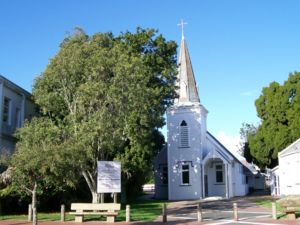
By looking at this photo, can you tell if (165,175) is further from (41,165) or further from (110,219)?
(41,165)

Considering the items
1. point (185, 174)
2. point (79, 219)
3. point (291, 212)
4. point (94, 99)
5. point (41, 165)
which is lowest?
point (79, 219)

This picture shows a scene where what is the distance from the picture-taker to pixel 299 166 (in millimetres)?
35469

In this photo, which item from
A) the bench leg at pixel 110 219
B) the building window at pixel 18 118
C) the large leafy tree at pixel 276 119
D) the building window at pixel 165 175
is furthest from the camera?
the large leafy tree at pixel 276 119

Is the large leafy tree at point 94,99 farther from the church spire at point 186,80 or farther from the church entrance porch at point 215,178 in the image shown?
the church entrance porch at point 215,178

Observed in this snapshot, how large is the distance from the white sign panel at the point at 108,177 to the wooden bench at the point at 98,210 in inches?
66.5

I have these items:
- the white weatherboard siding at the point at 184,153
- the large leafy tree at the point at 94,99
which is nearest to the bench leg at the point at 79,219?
the large leafy tree at the point at 94,99

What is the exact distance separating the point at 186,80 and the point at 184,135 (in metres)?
5.76

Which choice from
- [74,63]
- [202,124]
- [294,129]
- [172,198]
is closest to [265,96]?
[294,129]

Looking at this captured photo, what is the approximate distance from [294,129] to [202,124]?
959cm

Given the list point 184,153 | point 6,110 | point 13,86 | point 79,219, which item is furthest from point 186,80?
point 79,219

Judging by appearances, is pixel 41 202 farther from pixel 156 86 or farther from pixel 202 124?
pixel 202 124

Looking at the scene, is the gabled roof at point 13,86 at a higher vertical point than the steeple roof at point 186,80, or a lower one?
lower

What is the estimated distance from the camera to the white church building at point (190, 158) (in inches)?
1574

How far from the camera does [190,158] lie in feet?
132
